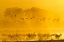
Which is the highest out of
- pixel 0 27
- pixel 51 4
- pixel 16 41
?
pixel 51 4

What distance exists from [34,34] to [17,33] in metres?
0.17

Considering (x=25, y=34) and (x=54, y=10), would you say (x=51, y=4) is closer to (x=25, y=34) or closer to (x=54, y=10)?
(x=54, y=10)

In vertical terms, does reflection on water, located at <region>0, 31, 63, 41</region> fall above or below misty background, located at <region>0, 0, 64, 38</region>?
below

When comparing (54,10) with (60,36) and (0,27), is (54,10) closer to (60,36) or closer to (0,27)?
(60,36)

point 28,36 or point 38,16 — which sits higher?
point 38,16

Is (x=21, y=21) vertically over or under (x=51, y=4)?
under

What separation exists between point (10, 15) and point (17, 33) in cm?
21

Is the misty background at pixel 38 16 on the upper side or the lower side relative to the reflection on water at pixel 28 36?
upper

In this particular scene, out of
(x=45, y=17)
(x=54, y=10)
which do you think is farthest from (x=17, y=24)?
(x=54, y=10)

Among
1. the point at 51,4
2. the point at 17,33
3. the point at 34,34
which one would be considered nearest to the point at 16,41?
the point at 17,33

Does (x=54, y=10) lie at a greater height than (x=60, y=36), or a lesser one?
greater

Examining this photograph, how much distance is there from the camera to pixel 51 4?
1.33 m

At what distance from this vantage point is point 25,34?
123cm

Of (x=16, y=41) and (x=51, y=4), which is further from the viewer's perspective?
(x=51, y=4)
